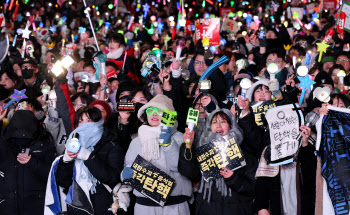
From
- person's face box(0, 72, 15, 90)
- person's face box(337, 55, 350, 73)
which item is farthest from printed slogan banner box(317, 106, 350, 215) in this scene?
person's face box(0, 72, 15, 90)

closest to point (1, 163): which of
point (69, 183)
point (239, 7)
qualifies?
point (69, 183)

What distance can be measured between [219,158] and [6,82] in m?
4.05

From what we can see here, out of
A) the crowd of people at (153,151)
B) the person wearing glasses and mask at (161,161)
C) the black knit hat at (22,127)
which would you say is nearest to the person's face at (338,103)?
the crowd of people at (153,151)

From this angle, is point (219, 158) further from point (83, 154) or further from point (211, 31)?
point (211, 31)

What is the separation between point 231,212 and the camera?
445 cm

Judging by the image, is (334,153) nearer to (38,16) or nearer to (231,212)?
(231,212)

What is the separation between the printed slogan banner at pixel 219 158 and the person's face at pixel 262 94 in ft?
2.29

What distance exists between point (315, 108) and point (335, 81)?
183 centimetres

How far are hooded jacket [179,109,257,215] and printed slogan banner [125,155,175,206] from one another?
17 cm

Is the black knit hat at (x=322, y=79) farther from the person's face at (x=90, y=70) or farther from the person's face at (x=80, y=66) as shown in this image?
the person's face at (x=80, y=66)

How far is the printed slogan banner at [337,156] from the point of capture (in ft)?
14.0

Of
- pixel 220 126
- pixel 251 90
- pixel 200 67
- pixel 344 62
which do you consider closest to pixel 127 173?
pixel 220 126

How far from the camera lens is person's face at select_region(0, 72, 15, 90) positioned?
7.35 m

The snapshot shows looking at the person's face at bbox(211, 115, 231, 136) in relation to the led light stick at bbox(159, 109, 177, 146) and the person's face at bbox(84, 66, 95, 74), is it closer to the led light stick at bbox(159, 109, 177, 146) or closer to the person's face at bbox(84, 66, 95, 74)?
the led light stick at bbox(159, 109, 177, 146)
